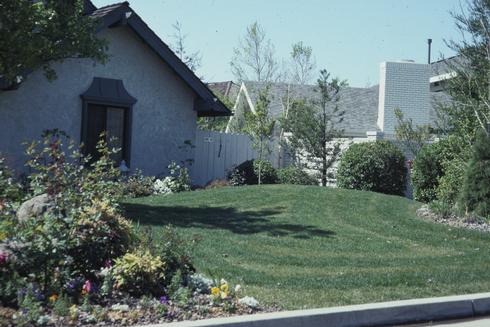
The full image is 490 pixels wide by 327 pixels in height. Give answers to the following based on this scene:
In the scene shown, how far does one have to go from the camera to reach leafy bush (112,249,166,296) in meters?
7.27

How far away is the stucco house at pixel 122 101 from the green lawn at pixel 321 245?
11.2 ft

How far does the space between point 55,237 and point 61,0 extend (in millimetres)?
7754

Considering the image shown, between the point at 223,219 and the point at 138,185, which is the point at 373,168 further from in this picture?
the point at 223,219

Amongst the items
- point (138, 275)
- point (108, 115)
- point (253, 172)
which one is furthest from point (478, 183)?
point (108, 115)

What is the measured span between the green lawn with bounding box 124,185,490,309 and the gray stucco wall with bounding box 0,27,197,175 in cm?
345

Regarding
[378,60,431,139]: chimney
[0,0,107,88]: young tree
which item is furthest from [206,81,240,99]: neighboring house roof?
[0,0,107,88]: young tree

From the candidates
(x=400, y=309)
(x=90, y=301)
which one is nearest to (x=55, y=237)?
(x=90, y=301)

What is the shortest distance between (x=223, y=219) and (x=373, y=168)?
8.06m

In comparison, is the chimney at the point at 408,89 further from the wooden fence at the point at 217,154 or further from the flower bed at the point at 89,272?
the flower bed at the point at 89,272

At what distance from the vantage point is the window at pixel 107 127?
18.1 meters

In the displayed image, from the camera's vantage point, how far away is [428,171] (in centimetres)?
1853

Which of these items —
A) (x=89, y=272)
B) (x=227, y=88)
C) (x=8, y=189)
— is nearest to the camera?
(x=89, y=272)

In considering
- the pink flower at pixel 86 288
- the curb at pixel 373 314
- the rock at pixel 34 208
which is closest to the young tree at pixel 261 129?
the rock at pixel 34 208

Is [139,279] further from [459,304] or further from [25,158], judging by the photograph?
[25,158]
